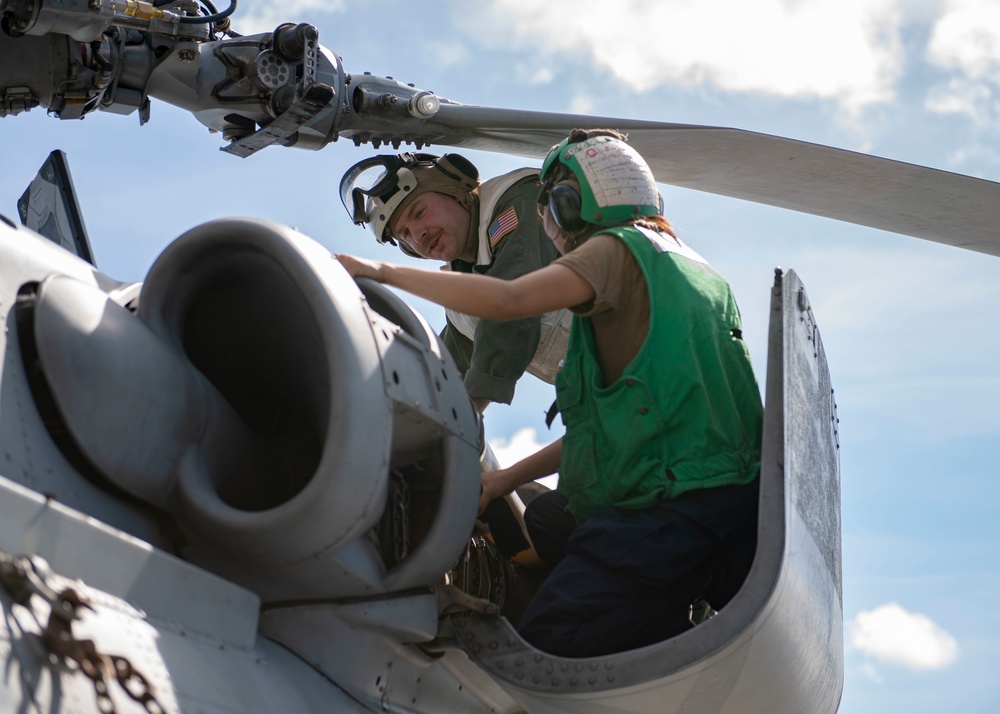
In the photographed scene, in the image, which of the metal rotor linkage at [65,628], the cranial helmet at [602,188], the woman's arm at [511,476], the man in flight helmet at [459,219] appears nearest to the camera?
the metal rotor linkage at [65,628]

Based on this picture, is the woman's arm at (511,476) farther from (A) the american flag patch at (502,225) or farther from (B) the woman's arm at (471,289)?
(A) the american flag patch at (502,225)

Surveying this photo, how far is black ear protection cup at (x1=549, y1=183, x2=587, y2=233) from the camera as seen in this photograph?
3.54 meters

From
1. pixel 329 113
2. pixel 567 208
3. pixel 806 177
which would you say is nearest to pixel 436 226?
pixel 329 113

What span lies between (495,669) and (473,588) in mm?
Answer: 486

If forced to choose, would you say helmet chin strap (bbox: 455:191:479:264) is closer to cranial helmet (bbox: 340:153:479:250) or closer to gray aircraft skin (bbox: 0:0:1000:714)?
cranial helmet (bbox: 340:153:479:250)

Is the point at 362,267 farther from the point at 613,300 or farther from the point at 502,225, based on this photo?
the point at 502,225

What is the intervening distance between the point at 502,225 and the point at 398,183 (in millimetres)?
624

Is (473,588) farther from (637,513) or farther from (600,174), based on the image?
(600,174)

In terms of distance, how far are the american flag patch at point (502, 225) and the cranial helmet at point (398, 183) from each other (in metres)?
0.39

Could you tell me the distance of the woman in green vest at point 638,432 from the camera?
309cm

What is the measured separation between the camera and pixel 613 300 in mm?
3246

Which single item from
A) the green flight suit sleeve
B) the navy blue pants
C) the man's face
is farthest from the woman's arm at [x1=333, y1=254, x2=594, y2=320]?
the man's face

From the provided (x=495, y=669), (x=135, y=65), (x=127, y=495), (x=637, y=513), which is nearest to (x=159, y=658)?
(x=127, y=495)

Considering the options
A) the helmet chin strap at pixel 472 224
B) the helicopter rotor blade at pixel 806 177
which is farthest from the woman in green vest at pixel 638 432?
the helmet chin strap at pixel 472 224
